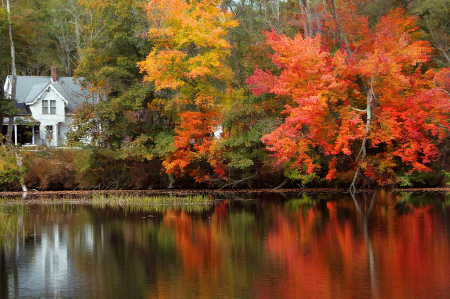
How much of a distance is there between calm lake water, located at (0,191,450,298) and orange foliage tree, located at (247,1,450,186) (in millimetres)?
6005

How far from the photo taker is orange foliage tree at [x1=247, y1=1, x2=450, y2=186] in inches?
1161

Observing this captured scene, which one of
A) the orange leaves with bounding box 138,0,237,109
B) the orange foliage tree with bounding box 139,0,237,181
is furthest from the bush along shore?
the orange leaves with bounding box 138,0,237,109

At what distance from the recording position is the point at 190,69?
114 feet

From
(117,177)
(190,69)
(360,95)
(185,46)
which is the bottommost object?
(117,177)

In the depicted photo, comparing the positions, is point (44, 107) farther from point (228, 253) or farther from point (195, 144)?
point (228, 253)

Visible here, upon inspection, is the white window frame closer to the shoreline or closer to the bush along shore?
the bush along shore

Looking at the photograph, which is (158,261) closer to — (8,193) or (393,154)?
(393,154)

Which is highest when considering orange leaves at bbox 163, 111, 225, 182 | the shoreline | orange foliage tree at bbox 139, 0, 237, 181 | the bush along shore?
orange foliage tree at bbox 139, 0, 237, 181

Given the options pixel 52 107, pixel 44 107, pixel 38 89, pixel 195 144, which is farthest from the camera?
pixel 38 89

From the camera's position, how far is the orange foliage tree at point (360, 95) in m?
29.5

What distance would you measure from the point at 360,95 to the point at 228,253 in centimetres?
2034

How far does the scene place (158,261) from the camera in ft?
45.7

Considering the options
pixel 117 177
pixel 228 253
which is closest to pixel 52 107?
pixel 117 177

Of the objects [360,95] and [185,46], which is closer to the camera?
[360,95]
